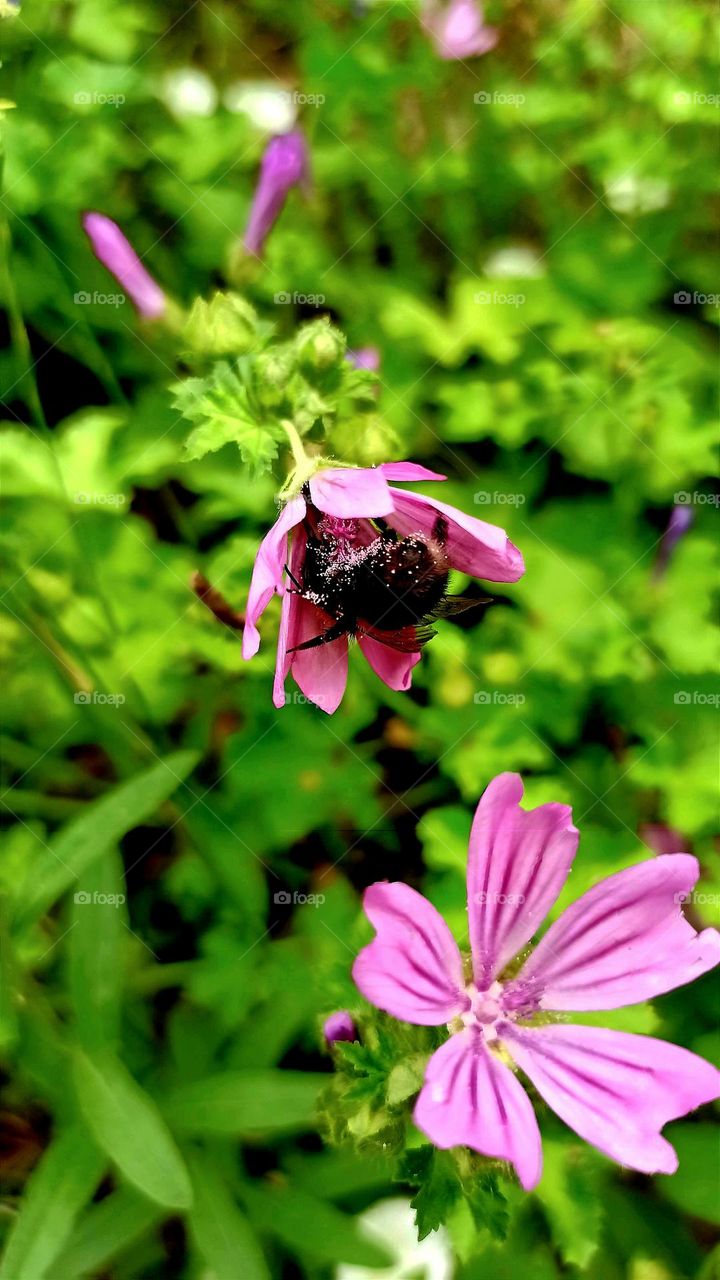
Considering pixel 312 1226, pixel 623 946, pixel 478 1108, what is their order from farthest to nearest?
pixel 312 1226
pixel 623 946
pixel 478 1108

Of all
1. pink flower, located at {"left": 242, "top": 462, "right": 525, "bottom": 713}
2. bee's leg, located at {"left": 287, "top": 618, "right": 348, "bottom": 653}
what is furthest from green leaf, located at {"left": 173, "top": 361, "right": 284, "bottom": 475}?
bee's leg, located at {"left": 287, "top": 618, "right": 348, "bottom": 653}

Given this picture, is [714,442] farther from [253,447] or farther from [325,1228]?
[325,1228]

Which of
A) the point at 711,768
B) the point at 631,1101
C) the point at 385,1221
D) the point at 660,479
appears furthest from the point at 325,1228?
the point at 660,479

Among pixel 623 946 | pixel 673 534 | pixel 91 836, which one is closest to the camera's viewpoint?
pixel 623 946

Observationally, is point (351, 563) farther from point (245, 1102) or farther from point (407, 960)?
point (245, 1102)

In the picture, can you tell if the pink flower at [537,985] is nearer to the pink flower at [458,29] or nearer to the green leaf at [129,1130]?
the green leaf at [129,1130]

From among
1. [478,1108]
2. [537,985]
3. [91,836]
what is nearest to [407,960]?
[478,1108]

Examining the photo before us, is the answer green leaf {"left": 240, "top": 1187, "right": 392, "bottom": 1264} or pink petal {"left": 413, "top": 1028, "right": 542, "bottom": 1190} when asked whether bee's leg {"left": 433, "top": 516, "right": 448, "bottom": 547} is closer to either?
pink petal {"left": 413, "top": 1028, "right": 542, "bottom": 1190}

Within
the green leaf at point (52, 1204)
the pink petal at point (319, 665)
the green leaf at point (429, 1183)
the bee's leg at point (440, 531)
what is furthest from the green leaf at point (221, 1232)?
the bee's leg at point (440, 531)
